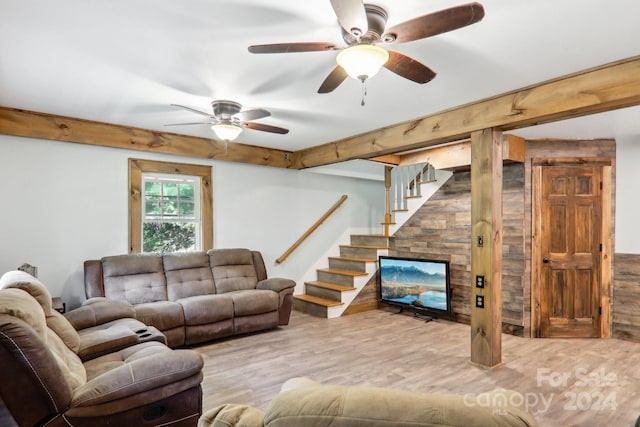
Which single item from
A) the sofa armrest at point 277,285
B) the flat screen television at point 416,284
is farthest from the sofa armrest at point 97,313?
the flat screen television at point 416,284

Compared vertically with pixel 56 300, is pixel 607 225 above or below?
above

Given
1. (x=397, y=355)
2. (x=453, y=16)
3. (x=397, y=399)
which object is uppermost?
(x=453, y=16)

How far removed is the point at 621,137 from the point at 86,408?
5.64 m

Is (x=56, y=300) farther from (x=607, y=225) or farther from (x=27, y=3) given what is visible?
(x=607, y=225)

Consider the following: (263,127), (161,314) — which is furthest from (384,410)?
(161,314)

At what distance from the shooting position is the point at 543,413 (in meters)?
2.47

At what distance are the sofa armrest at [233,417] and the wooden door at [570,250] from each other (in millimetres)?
4491

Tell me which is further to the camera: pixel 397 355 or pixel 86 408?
pixel 397 355

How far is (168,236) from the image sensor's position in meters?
4.73

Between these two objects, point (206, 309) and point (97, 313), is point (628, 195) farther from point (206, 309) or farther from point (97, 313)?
point (97, 313)

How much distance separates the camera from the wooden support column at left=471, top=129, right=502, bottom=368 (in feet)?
10.4

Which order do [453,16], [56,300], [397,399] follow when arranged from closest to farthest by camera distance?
1. [397,399]
2. [453,16]
3. [56,300]

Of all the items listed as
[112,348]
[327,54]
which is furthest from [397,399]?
[112,348]

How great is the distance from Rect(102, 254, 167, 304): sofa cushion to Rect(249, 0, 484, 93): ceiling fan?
313cm
